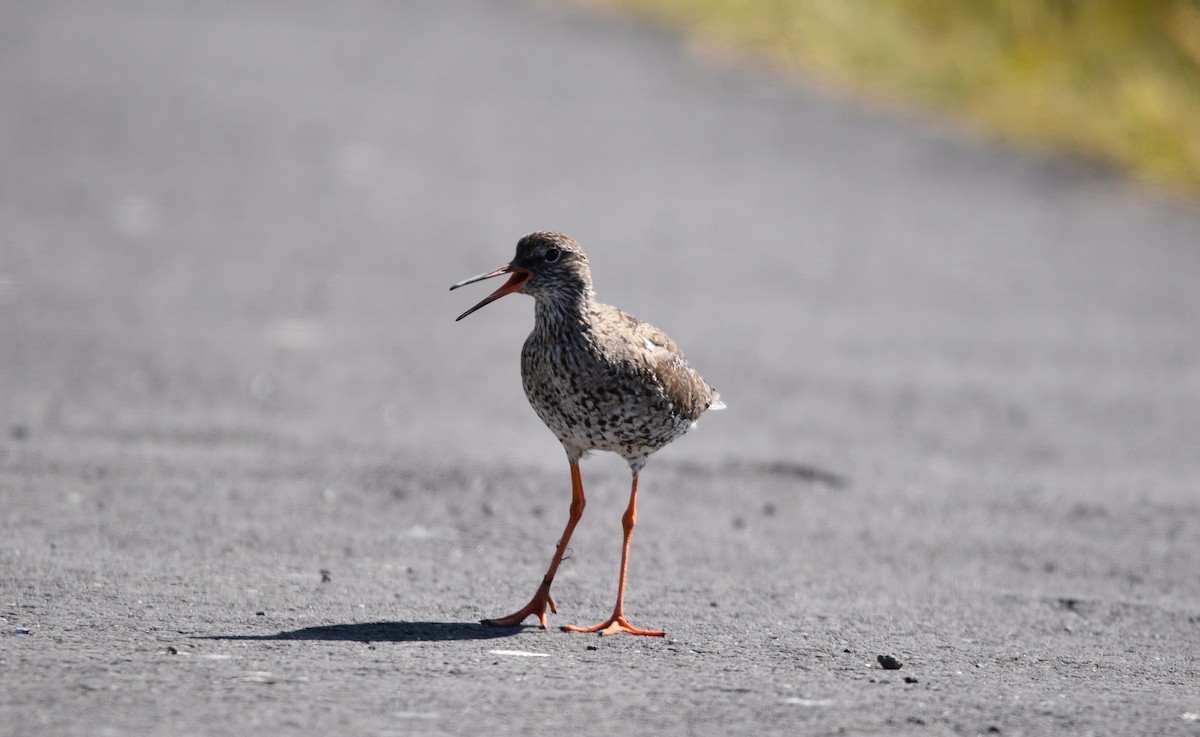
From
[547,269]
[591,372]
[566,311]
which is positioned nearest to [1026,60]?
[547,269]

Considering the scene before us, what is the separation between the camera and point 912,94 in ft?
55.7

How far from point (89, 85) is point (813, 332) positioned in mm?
8862

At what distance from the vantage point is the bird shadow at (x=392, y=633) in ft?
17.6

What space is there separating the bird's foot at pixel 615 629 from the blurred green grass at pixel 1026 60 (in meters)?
9.94

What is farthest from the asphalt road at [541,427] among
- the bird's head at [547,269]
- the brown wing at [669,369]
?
the bird's head at [547,269]

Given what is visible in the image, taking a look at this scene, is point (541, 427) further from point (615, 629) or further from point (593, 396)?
point (615, 629)

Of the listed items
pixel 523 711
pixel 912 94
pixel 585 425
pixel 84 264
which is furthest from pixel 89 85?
pixel 523 711

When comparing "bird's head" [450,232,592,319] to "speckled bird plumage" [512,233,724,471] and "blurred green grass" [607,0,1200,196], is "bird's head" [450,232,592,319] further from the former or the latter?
"blurred green grass" [607,0,1200,196]

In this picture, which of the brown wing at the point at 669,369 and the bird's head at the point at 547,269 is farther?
the bird's head at the point at 547,269

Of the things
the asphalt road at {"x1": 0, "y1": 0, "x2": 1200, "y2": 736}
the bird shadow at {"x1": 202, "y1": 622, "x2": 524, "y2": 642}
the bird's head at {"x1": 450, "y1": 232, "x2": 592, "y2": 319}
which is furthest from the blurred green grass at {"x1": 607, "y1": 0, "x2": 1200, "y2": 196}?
the bird shadow at {"x1": 202, "y1": 622, "x2": 524, "y2": 642}

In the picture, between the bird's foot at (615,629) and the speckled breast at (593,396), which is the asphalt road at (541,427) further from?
the speckled breast at (593,396)

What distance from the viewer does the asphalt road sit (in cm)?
510

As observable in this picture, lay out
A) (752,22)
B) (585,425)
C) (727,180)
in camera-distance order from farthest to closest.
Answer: (752,22), (727,180), (585,425)

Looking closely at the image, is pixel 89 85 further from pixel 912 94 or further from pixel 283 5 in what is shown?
pixel 912 94
